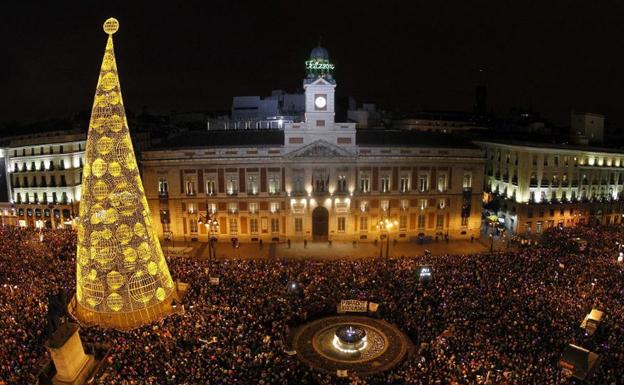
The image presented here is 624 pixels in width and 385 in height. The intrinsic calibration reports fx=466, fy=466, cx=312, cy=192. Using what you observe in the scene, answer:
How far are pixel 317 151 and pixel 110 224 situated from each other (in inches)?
1127

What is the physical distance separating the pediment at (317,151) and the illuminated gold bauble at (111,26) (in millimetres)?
27168

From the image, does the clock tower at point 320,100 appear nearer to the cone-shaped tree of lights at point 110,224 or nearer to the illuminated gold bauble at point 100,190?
the cone-shaped tree of lights at point 110,224

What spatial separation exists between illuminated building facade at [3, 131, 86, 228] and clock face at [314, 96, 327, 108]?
28900mm

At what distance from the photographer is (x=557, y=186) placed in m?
54.7

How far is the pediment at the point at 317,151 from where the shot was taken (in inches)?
1945

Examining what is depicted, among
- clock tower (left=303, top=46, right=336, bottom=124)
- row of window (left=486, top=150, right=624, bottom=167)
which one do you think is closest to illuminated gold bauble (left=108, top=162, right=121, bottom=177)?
clock tower (left=303, top=46, right=336, bottom=124)

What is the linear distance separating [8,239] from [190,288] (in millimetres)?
20754

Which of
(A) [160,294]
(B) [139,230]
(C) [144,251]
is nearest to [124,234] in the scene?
(B) [139,230]

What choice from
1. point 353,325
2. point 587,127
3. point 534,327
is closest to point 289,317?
point 353,325

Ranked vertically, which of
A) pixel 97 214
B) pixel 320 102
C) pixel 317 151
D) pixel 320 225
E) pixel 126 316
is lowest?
pixel 320 225

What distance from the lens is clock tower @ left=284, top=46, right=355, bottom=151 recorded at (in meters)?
49.3

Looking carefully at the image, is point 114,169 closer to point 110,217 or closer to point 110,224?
point 110,217

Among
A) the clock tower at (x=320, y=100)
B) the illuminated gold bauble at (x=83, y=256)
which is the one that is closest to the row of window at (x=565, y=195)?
the clock tower at (x=320, y=100)

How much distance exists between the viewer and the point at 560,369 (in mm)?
20641
